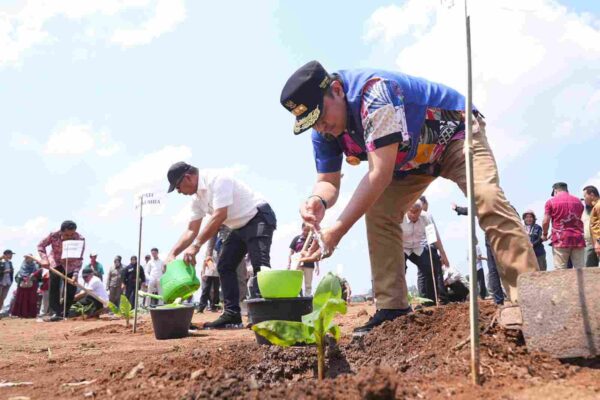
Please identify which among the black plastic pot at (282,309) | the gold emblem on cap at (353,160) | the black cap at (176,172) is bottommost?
the black plastic pot at (282,309)

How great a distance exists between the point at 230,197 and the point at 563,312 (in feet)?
11.6

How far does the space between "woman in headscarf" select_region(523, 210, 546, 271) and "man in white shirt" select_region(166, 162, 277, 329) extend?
4.84 metres

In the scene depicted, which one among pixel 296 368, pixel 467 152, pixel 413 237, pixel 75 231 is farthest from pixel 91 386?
pixel 75 231

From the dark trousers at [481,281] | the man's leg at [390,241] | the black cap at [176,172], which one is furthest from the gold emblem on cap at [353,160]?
the dark trousers at [481,281]

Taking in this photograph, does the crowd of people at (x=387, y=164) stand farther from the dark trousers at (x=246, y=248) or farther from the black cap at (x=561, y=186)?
the black cap at (x=561, y=186)

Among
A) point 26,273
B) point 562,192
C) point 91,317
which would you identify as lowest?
point 91,317

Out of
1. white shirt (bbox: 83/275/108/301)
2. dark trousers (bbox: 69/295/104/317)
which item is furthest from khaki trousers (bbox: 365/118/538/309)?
white shirt (bbox: 83/275/108/301)

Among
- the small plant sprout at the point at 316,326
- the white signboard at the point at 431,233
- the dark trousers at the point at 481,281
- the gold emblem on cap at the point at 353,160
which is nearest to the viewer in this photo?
the small plant sprout at the point at 316,326

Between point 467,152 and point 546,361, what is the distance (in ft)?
2.84

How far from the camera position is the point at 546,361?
1.98 meters

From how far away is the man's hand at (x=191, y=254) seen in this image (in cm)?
483

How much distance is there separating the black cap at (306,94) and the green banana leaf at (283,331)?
91cm

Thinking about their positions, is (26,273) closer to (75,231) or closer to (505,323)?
(75,231)

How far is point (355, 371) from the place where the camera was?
2.46 metres
